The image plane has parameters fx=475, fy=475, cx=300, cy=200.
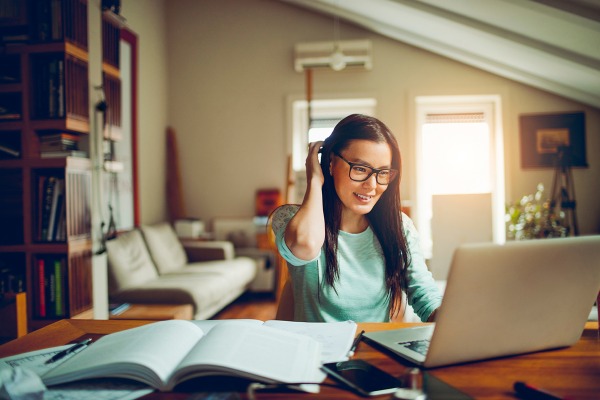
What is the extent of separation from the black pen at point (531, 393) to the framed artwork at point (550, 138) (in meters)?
4.80

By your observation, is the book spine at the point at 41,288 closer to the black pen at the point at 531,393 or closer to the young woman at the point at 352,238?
the young woman at the point at 352,238

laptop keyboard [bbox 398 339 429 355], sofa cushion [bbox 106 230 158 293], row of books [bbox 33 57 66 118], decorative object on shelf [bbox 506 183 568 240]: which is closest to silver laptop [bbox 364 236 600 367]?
laptop keyboard [bbox 398 339 429 355]

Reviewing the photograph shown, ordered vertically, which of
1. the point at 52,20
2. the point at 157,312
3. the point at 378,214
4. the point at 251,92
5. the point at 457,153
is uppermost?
the point at 251,92

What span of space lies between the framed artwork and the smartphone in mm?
4794

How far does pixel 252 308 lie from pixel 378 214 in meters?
3.30

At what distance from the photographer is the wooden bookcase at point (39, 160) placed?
257cm

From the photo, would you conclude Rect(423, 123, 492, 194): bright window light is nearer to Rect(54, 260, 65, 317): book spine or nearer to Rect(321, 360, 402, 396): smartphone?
Rect(54, 260, 65, 317): book spine

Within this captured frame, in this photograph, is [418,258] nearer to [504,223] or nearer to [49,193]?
[49,193]

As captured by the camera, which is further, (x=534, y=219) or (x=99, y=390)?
(x=534, y=219)

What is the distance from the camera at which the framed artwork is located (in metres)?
4.93

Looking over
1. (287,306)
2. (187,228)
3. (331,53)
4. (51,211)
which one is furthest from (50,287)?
(331,53)

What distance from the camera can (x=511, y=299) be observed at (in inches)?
31.3

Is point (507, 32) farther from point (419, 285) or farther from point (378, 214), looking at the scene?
point (419, 285)

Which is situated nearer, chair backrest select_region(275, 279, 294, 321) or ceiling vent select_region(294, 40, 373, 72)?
chair backrest select_region(275, 279, 294, 321)
